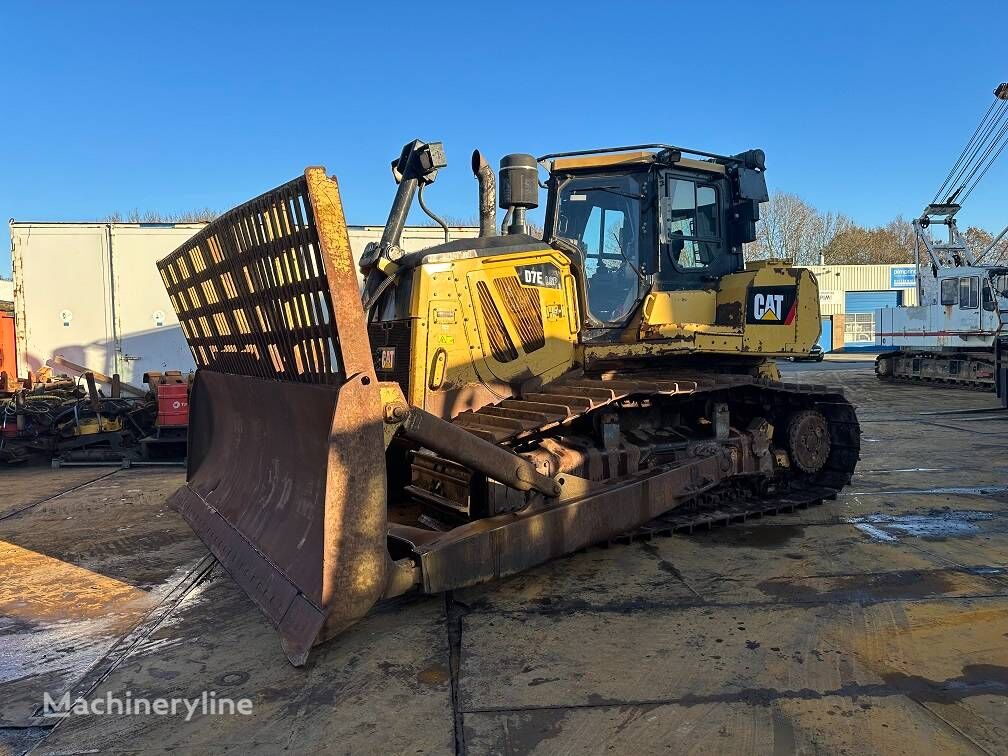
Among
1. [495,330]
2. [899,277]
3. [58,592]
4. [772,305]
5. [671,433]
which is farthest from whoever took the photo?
[899,277]

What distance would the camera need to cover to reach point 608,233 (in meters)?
5.84

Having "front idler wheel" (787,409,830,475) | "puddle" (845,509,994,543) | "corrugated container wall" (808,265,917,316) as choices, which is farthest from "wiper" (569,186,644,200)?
"corrugated container wall" (808,265,917,316)

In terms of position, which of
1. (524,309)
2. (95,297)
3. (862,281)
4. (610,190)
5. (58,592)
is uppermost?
(862,281)

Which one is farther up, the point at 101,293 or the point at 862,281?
the point at 862,281

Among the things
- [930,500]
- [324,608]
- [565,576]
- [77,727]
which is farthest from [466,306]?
[930,500]

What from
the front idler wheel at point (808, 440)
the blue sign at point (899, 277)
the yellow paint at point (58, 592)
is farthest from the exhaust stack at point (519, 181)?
the blue sign at point (899, 277)

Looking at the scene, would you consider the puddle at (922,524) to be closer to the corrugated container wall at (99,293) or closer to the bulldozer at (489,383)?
the bulldozer at (489,383)

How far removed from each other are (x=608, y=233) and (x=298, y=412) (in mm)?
3202

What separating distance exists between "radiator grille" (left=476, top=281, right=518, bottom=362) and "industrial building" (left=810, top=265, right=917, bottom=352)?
41.4 metres

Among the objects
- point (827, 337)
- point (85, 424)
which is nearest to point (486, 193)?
point (85, 424)

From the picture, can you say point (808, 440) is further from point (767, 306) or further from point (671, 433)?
point (671, 433)

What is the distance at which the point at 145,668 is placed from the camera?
3.46 metres

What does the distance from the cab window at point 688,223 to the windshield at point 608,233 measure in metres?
0.22

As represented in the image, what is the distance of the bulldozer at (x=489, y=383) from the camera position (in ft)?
10.9
